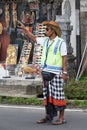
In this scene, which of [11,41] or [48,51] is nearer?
[48,51]

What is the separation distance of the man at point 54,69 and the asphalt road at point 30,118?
0.23m

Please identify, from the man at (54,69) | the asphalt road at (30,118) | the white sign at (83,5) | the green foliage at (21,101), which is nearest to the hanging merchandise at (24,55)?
the green foliage at (21,101)

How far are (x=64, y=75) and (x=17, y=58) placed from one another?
4734 millimetres

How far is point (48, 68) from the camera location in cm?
848

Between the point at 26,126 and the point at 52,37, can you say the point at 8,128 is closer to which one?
the point at 26,126

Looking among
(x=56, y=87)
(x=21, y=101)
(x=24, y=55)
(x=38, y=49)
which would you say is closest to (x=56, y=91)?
(x=56, y=87)

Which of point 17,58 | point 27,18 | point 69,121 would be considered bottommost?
point 69,121

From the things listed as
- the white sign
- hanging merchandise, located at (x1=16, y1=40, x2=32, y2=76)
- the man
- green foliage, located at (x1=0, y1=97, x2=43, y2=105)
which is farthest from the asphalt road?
the white sign

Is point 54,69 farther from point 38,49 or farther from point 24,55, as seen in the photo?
point 24,55

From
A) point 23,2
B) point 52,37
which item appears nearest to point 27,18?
point 23,2

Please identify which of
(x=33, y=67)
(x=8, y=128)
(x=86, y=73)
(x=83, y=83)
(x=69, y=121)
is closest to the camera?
(x=8, y=128)

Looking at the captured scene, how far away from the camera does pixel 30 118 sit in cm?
916

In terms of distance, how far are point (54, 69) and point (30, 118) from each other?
1.20 meters

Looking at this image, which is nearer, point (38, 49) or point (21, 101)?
point (21, 101)
